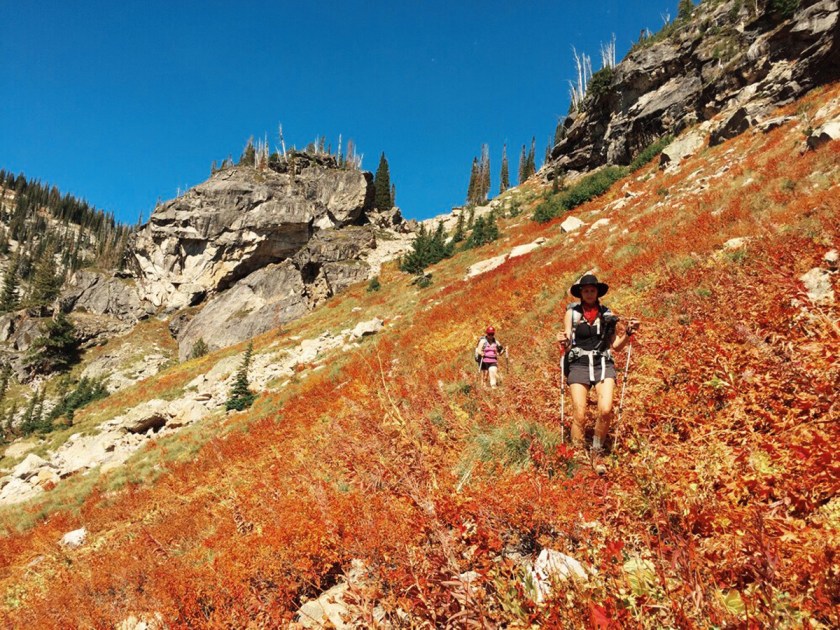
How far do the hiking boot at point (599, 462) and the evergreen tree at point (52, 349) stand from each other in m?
79.0

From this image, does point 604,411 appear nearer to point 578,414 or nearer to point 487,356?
point 578,414

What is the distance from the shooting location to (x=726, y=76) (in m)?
33.8

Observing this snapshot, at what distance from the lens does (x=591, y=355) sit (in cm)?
517

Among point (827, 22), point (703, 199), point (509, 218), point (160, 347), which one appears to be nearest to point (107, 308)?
point (160, 347)

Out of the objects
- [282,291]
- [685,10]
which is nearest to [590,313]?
[282,291]

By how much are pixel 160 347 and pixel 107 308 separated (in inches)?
880

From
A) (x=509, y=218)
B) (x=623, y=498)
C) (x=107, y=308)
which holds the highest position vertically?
(x=107, y=308)

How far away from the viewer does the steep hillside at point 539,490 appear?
286cm

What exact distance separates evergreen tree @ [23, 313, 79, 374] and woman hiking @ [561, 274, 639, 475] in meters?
78.7

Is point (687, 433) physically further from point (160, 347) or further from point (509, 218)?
point (160, 347)

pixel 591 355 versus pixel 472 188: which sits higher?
pixel 472 188

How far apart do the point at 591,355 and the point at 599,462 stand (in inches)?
51.8

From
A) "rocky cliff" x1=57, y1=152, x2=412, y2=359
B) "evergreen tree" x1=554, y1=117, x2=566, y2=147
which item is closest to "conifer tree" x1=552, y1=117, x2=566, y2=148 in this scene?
"evergreen tree" x1=554, y1=117, x2=566, y2=147

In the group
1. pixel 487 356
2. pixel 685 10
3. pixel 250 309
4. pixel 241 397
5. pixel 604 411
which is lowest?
pixel 604 411
